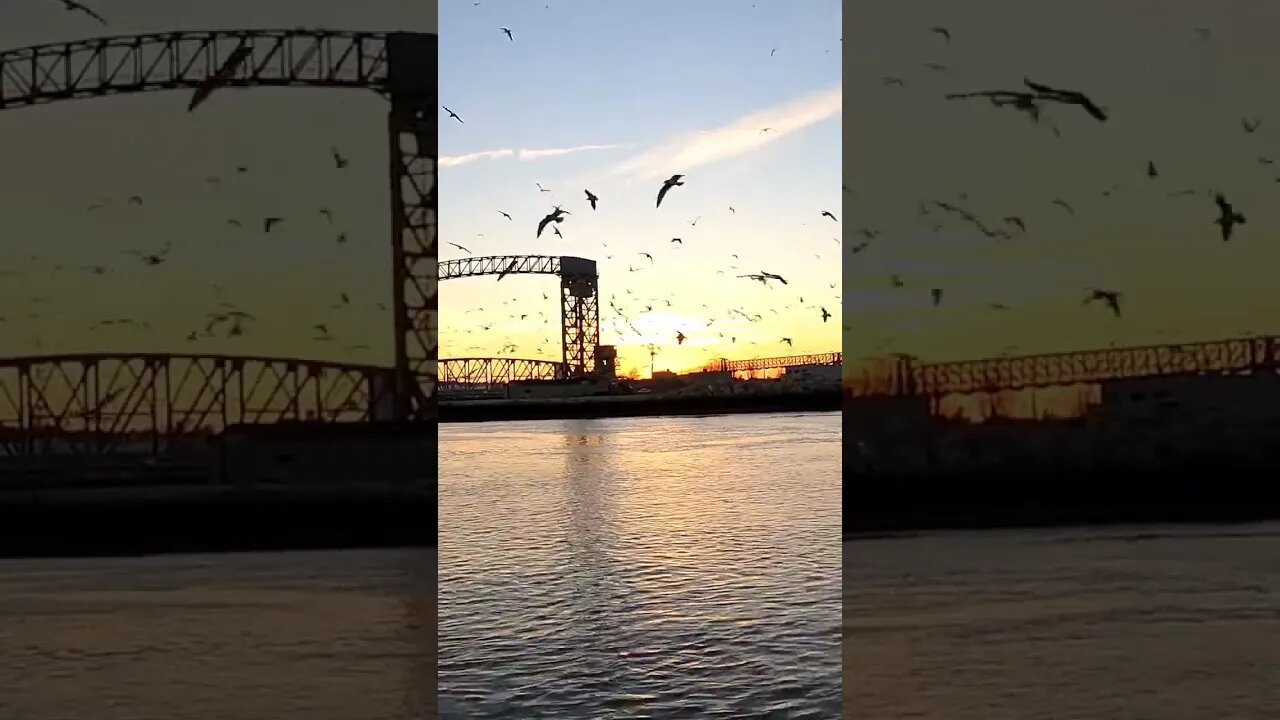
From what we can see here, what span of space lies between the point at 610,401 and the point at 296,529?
1662 inches

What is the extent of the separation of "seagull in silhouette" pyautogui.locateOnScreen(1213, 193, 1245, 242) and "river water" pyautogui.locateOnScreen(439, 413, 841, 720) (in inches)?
288

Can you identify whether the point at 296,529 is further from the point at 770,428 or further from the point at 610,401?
the point at 610,401

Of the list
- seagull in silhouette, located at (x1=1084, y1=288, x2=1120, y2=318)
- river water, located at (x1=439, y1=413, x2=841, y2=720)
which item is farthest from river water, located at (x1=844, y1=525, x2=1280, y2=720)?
seagull in silhouette, located at (x1=1084, y1=288, x2=1120, y2=318)

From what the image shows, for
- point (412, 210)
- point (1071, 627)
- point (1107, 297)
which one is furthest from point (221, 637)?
point (1107, 297)

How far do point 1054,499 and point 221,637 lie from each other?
46.8 feet

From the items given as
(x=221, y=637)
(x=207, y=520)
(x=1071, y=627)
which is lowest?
(x=221, y=637)

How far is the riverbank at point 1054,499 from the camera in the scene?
17.6m

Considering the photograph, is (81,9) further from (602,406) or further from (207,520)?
(602,406)

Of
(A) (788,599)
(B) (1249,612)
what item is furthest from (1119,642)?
(A) (788,599)

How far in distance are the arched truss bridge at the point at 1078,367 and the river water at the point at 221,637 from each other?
388 inches

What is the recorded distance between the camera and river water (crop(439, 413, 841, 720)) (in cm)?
841

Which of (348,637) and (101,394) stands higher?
(101,394)

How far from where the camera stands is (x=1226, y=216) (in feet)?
51.1

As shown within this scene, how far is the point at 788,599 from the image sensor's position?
12141 millimetres
